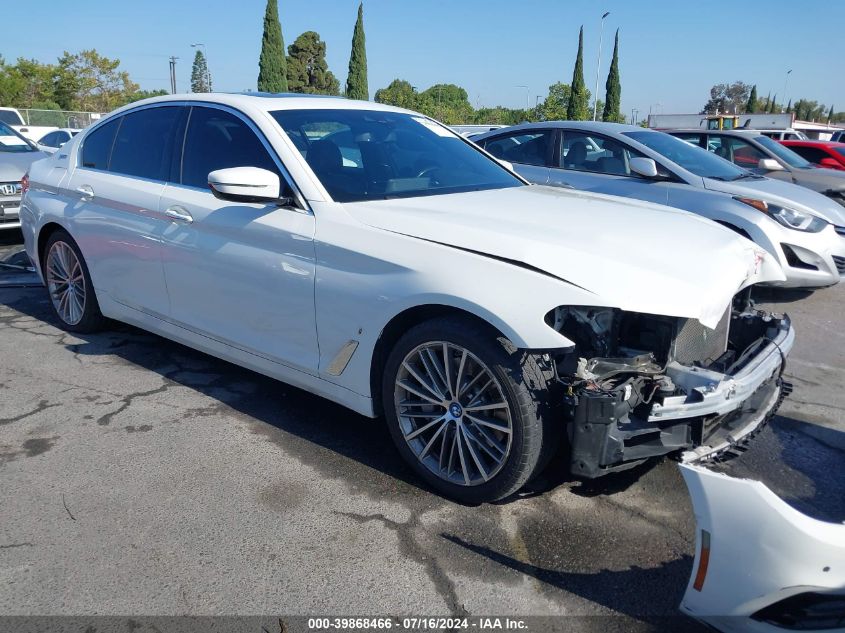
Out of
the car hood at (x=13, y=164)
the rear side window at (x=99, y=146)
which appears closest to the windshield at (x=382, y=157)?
the rear side window at (x=99, y=146)

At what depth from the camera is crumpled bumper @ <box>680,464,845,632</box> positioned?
1.95 meters

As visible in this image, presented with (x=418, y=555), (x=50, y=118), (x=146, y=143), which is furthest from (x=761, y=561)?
(x=50, y=118)

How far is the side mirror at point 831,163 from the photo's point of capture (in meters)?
13.4

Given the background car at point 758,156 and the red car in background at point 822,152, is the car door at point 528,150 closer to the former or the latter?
the background car at point 758,156

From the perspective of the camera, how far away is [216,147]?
411cm

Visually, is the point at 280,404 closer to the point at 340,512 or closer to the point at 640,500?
the point at 340,512

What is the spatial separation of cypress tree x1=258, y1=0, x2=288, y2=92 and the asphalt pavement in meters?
43.3

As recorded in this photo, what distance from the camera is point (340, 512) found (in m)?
3.09

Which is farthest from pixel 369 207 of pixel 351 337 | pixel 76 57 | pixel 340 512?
pixel 76 57

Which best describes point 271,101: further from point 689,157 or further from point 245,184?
point 689,157

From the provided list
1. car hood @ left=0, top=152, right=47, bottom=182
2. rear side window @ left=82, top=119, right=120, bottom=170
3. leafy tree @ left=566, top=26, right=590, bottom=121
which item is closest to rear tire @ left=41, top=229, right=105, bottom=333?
rear side window @ left=82, top=119, right=120, bottom=170

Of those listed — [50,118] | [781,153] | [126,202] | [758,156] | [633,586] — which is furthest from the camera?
[50,118]

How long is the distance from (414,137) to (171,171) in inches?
59.7

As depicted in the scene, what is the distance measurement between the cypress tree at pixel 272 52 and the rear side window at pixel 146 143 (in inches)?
1652
